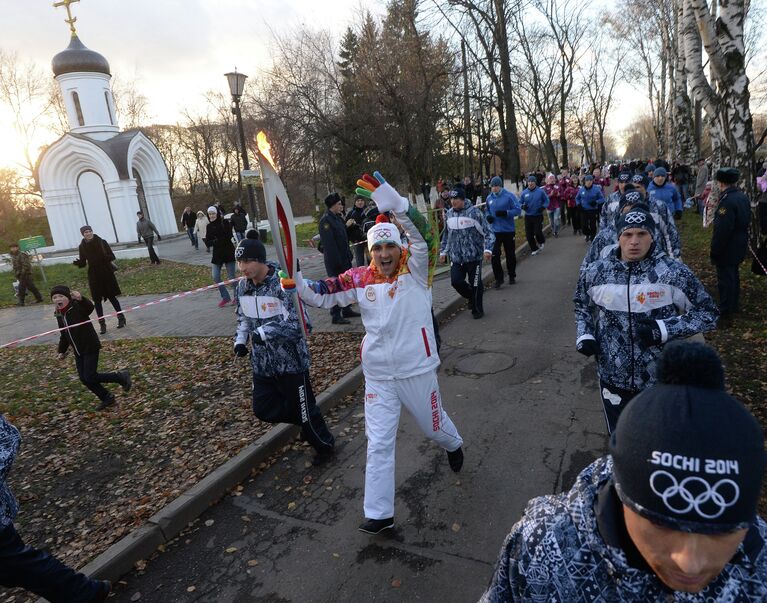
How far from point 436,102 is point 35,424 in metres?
19.6

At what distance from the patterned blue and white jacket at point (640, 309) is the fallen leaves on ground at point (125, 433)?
3.66 m

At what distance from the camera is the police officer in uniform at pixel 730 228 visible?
6852 millimetres

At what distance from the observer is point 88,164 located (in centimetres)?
2820

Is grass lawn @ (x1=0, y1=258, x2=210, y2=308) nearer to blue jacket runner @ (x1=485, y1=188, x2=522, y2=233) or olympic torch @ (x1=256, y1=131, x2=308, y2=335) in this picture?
blue jacket runner @ (x1=485, y1=188, x2=522, y2=233)

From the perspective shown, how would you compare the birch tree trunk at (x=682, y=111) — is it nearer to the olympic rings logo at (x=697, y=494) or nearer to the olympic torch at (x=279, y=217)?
the olympic torch at (x=279, y=217)

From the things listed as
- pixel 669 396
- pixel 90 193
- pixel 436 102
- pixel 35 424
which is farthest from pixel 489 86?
pixel 669 396

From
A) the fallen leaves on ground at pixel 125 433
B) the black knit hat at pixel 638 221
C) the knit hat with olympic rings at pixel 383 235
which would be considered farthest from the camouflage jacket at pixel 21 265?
the black knit hat at pixel 638 221

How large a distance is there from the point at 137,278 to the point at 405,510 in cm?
1725

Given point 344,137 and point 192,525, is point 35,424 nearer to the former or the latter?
point 192,525

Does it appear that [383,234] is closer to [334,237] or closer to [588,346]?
[588,346]

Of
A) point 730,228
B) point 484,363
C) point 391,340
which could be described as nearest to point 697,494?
point 391,340

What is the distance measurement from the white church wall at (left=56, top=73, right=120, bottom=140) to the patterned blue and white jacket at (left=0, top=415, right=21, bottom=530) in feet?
103

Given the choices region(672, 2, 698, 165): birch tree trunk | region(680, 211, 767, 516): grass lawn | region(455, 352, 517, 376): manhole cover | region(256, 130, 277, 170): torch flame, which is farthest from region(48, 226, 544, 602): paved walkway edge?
region(672, 2, 698, 165): birch tree trunk

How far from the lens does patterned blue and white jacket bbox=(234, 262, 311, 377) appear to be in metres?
4.37
